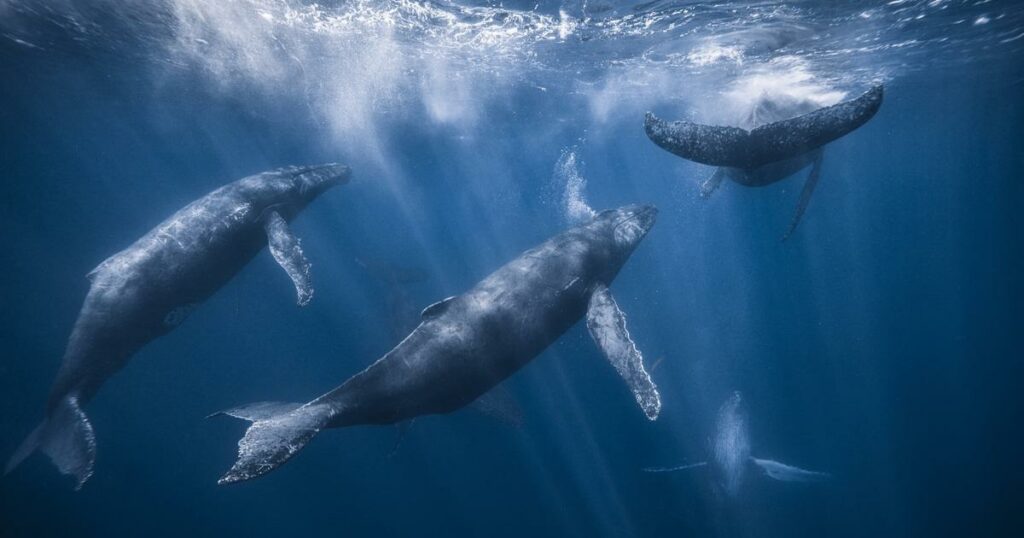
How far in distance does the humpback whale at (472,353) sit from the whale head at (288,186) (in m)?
5.47

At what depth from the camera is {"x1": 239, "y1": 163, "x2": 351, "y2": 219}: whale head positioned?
1059 centimetres

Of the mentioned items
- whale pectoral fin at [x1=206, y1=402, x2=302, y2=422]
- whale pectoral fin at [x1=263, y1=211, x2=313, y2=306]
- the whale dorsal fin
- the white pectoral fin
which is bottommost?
the white pectoral fin

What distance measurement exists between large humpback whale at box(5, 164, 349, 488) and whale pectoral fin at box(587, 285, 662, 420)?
5508mm

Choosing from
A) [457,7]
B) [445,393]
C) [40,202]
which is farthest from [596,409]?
[40,202]

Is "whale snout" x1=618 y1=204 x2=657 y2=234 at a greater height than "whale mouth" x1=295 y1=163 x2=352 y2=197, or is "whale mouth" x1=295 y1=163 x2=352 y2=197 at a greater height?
"whale mouth" x1=295 y1=163 x2=352 y2=197

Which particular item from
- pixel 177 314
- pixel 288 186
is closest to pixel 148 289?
pixel 177 314

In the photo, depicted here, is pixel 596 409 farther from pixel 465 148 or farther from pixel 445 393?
pixel 465 148

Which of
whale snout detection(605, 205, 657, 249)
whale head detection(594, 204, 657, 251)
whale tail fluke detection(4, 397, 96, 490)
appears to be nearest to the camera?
whale tail fluke detection(4, 397, 96, 490)

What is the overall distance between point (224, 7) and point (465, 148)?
25023 mm

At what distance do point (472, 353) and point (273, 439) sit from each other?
9.40 feet

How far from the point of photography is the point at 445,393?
22.7 ft

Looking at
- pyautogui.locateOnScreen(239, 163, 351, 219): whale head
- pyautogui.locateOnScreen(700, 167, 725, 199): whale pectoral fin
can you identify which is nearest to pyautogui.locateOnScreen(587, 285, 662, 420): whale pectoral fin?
pyautogui.locateOnScreen(700, 167, 725, 199): whale pectoral fin

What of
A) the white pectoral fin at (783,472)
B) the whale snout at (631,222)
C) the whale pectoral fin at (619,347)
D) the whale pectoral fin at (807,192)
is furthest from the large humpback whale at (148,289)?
the white pectoral fin at (783,472)

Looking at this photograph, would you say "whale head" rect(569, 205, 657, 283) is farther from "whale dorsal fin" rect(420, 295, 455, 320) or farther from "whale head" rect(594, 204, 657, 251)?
"whale dorsal fin" rect(420, 295, 455, 320)
